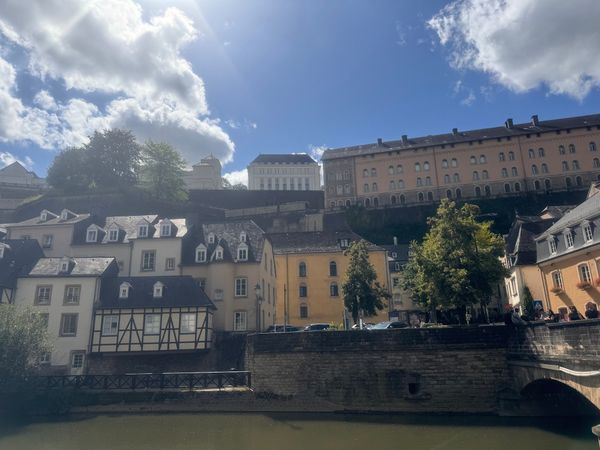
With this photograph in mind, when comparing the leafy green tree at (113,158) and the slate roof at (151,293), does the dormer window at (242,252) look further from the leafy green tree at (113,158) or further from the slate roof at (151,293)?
the leafy green tree at (113,158)

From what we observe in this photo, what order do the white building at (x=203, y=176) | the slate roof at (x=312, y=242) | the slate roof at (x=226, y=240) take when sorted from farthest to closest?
the white building at (x=203, y=176) → the slate roof at (x=312, y=242) → the slate roof at (x=226, y=240)

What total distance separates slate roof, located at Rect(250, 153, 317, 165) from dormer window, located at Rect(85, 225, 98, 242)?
77.1 metres

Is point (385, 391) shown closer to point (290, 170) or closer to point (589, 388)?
point (589, 388)

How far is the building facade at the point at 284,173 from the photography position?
11012 centimetres

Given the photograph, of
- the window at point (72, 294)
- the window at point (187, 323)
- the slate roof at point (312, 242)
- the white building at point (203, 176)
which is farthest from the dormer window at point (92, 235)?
the white building at point (203, 176)

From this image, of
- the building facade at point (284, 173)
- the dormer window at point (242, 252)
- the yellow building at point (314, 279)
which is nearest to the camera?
the dormer window at point (242, 252)

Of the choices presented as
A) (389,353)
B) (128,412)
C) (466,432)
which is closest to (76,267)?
(128,412)

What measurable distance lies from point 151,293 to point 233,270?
6.15m

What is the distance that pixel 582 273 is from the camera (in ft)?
82.8

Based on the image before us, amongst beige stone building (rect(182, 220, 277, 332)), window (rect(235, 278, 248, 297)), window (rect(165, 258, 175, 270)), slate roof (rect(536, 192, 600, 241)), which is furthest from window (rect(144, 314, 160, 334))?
slate roof (rect(536, 192, 600, 241))

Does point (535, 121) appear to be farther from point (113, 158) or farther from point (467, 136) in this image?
point (113, 158)

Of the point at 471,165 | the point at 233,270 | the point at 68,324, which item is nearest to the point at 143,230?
the point at 233,270

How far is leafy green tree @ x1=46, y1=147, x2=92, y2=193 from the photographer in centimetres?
5822

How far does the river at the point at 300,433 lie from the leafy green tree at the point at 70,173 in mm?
42610
